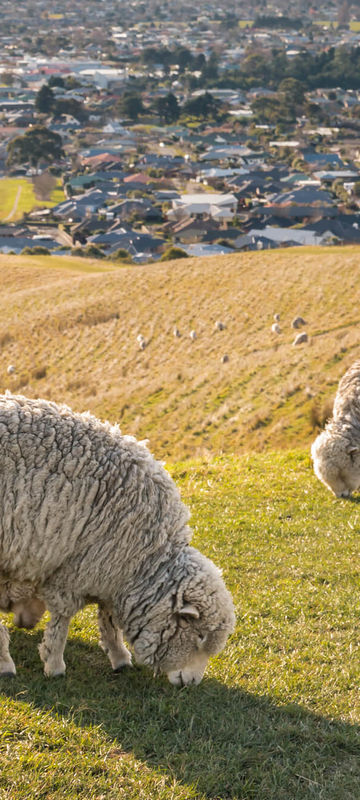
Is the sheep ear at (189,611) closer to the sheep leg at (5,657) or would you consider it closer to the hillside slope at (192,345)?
the sheep leg at (5,657)

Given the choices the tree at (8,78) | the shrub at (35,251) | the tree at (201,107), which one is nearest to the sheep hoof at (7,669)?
the shrub at (35,251)

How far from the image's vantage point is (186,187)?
4117 inches

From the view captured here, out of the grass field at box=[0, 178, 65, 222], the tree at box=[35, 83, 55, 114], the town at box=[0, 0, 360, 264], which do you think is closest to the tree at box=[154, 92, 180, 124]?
the town at box=[0, 0, 360, 264]

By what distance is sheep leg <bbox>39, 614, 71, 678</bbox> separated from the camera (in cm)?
595

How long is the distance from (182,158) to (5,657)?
11553 centimetres

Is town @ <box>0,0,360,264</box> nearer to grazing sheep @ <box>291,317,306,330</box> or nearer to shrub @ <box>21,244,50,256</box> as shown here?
shrub @ <box>21,244,50,256</box>

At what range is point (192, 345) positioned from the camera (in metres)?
26.9

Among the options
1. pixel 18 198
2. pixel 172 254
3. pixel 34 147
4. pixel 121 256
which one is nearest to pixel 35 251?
pixel 121 256

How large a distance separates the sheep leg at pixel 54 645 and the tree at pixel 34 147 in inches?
4537

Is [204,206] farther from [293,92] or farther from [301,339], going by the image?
[301,339]

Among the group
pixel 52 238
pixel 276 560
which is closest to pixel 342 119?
pixel 52 238

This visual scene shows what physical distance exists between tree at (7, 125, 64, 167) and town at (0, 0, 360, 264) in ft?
0.52

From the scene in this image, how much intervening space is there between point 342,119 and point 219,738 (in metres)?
147

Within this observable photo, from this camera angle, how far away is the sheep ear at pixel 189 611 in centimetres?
581
